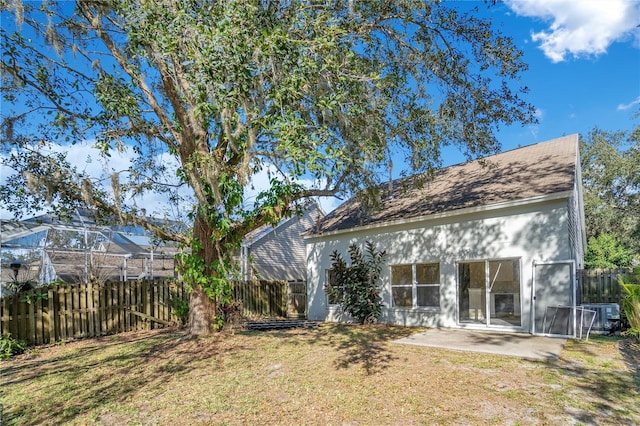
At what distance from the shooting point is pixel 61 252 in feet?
39.2

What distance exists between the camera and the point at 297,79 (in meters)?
Answer: 5.59

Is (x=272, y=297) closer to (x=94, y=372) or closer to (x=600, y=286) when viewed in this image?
(x=94, y=372)

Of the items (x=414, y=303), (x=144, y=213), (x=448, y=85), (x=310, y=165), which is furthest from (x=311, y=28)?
(x=414, y=303)

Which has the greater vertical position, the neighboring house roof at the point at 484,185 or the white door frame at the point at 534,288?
the neighboring house roof at the point at 484,185

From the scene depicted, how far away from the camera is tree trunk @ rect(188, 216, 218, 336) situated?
780 centimetres

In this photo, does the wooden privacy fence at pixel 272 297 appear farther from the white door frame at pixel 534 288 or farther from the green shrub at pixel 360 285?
the white door frame at pixel 534 288

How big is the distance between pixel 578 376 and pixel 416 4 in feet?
22.4

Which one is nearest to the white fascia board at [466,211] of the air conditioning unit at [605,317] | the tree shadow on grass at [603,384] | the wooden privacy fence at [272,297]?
the air conditioning unit at [605,317]

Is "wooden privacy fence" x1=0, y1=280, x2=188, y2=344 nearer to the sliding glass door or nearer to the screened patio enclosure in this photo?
the screened patio enclosure

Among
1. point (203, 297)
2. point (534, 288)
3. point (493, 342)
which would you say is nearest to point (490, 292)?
point (534, 288)

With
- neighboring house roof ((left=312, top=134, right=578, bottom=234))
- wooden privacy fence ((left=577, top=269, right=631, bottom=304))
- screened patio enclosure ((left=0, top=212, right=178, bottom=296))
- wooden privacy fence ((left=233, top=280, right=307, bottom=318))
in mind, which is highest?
neighboring house roof ((left=312, top=134, right=578, bottom=234))

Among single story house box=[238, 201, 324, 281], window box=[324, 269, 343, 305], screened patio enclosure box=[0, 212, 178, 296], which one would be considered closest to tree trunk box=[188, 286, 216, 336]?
screened patio enclosure box=[0, 212, 178, 296]

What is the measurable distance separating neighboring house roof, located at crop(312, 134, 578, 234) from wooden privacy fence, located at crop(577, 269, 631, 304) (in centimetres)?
295

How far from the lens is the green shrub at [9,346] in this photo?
7621 millimetres
